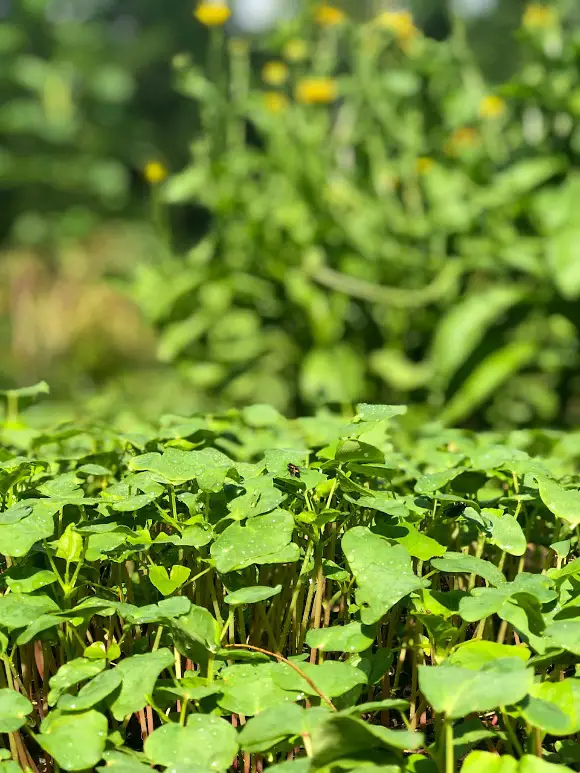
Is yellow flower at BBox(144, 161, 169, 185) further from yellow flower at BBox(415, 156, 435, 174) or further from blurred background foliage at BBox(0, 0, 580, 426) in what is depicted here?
yellow flower at BBox(415, 156, 435, 174)

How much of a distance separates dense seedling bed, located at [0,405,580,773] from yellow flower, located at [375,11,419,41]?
311 cm

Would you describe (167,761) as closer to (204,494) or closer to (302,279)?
(204,494)

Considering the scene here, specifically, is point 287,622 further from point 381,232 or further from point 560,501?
point 381,232

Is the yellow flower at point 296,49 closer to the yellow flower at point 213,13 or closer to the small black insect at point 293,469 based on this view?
the yellow flower at point 213,13

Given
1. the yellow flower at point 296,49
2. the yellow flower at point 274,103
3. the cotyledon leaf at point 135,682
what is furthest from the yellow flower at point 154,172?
the cotyledon leaf at point 135,682

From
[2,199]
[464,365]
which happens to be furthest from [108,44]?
[464,365]

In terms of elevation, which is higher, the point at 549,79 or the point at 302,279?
the point at 549,79

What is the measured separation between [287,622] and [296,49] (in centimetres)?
354

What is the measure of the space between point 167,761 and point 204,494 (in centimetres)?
36

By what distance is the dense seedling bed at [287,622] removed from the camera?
85 cm

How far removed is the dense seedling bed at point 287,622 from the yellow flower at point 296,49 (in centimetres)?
319

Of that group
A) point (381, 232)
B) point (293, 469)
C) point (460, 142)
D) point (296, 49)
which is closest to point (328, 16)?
point (296, 49)

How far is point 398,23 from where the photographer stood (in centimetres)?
392

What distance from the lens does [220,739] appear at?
2.82ft
